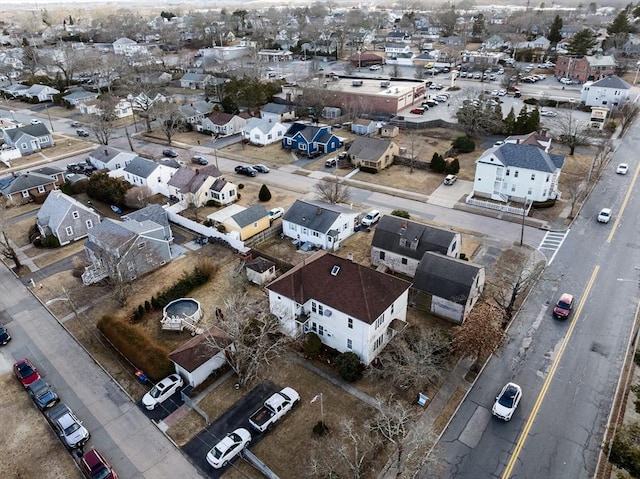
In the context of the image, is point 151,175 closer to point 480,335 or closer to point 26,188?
point 26,188

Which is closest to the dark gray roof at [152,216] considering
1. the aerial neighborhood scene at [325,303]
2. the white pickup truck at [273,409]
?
the aerial neighborhood scene at [325,303]

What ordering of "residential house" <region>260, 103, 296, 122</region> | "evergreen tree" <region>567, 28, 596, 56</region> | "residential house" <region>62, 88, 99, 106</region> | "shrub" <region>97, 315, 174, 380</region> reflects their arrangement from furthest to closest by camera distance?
"evergreen tree" <region>567, 28, 596, 56</region> < "residential house" <region>62, 88, 99, 106</region> < "residential house" <region>260, 103, 296, 122</region> < "shrub" <region>97, 315, 174, 380</region>

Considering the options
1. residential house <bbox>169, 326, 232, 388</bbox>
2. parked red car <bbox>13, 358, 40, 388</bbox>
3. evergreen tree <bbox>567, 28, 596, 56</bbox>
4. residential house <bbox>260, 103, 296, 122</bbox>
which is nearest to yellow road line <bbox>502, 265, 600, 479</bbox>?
residential house <bbox>169, 326, 232, 388</bbox>

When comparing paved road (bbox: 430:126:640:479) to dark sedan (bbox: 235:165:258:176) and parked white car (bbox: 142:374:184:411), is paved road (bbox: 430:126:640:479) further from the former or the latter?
dark sedan (bbox: 235:165:258:176)

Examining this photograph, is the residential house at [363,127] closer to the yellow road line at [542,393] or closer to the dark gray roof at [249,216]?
the dark gray roof at [249,216]

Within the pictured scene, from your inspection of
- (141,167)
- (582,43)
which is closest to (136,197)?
(141,167)

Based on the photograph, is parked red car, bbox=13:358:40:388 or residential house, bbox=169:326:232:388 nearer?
residential house, bbox=169:326:232:388
